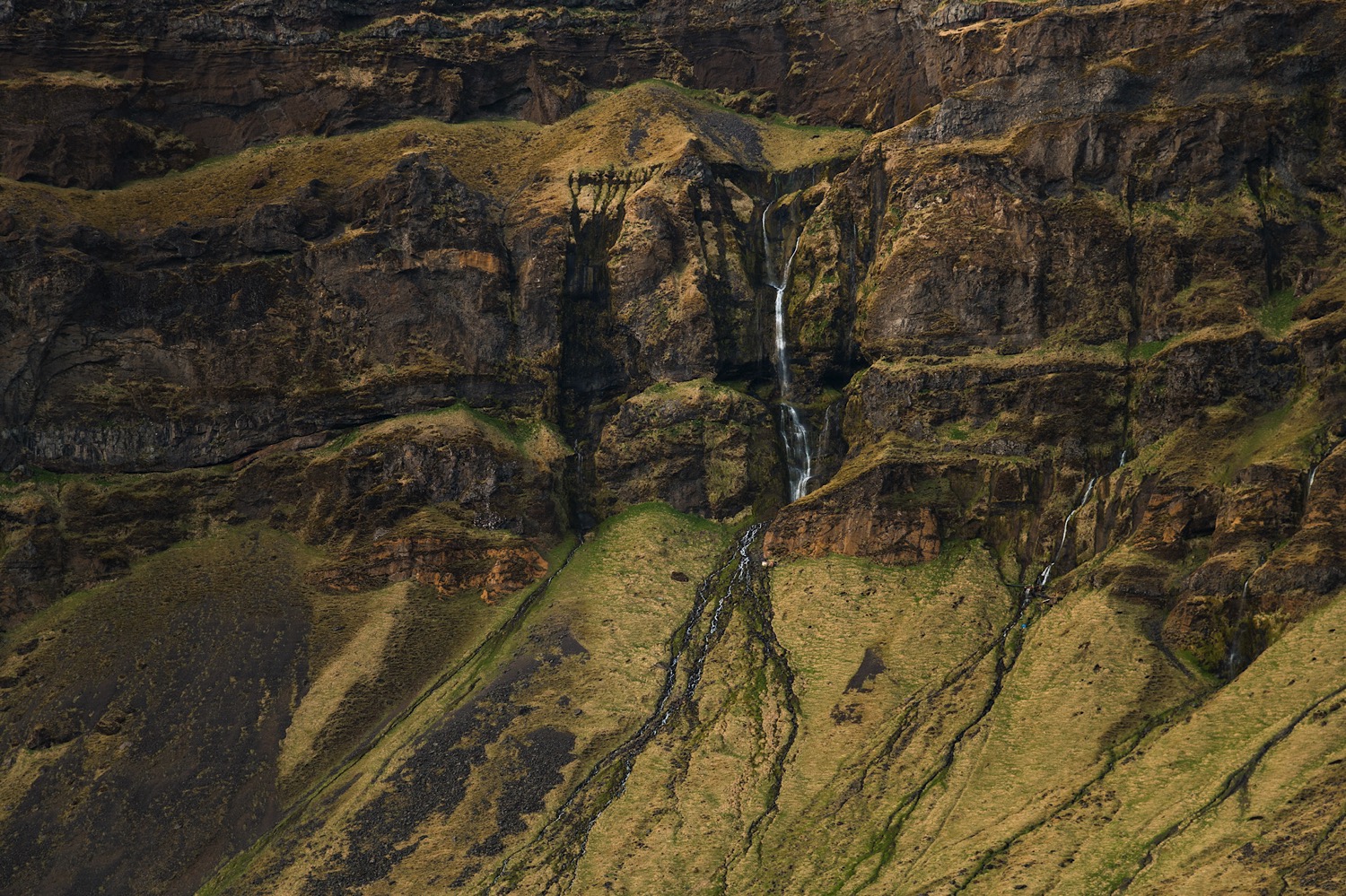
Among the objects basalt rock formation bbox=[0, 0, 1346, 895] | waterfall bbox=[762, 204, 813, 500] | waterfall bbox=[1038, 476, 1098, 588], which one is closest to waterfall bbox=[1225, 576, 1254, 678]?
basalt rock formation bbox=[0, 0, 1346, 895]

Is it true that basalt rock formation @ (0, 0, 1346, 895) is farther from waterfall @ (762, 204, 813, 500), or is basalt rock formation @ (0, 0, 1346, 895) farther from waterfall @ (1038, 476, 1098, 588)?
waterfall @ (1038, 476, 1098, 588)

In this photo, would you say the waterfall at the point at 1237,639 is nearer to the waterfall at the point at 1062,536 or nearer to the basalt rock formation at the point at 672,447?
the basalt rock formation at the point at 672,447

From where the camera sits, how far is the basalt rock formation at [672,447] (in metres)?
107

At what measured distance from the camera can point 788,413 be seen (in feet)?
506

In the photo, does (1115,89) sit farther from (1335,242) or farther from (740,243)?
(740,243)

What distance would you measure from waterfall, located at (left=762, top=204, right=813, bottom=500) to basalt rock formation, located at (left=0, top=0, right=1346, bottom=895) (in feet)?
1.47

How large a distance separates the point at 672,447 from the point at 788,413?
13.0m

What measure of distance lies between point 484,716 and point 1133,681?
166 ft

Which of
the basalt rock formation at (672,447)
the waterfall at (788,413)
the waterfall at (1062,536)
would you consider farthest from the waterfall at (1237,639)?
the waterfall at (788,413)

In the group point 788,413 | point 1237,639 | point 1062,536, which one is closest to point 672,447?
point 788,413

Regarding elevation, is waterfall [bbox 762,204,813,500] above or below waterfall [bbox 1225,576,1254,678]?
above

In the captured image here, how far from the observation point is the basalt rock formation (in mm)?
106688

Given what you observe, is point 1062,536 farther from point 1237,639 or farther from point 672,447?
point 672,447

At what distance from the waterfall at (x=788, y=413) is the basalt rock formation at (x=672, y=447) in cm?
45
